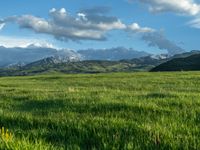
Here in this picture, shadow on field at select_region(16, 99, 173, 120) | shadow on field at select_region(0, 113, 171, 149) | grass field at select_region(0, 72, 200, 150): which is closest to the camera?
grass field at select_region(0, 72, 200, 150)

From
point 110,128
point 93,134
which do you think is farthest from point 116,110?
point 93,134

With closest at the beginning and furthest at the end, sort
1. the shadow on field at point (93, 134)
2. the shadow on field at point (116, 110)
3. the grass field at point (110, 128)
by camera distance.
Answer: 1. the grass field at point (110, 128)
2. the shadow on field at point (93, 134)
3. the shadow on field at point (116, 110)

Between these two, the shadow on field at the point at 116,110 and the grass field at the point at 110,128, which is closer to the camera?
the grass field at the point at 110,128

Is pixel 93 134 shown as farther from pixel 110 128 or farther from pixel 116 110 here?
pixel 116 110

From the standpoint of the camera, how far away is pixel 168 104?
1517 cm

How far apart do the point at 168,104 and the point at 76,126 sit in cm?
512

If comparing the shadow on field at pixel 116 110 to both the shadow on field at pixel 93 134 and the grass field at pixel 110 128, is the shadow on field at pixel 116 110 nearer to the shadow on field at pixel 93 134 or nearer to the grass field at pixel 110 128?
the grass field at pixel 110 128

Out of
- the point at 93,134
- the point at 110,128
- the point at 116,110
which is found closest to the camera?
the point at 93,134

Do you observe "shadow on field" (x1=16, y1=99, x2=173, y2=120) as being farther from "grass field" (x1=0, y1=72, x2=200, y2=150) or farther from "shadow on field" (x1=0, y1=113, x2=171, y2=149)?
"shadow on field" (x1=0, y1=113, x2=171, y2=149)

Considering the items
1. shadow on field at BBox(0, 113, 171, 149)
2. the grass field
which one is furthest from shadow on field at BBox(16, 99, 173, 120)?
shadow on field at BBox(0, 113, 171, 149)

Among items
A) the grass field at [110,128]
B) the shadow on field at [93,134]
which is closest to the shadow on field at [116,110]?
the grass field at [110,128]

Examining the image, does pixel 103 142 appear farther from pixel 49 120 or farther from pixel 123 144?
pixel 49 120

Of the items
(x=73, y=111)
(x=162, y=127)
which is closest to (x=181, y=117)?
(x=162, y=127)

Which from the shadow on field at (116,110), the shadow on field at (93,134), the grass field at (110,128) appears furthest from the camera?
the shadow on field at (116,110)
